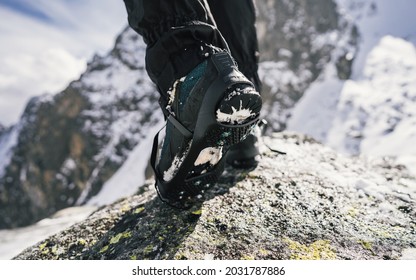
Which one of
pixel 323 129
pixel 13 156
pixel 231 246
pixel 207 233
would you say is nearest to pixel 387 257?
pixel 231 246

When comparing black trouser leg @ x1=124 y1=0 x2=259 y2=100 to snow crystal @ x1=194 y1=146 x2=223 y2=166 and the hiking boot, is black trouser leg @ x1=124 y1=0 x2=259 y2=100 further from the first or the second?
snow crystal @ x1=194 y1=146 x2=223 y2=166

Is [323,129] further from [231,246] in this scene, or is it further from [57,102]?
[57,102]

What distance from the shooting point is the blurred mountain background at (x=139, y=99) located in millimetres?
59875

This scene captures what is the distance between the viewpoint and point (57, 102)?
7381 centimetres

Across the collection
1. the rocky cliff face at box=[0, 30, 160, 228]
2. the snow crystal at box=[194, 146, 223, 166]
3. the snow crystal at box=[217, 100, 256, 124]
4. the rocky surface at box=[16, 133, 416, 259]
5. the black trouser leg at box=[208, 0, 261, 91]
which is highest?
the black trouser leg at box=[208, 0, 261, 91]

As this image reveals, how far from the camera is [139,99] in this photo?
76125mm

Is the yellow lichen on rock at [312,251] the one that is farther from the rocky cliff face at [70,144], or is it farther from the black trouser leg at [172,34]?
the rocky cliff face at [70,144]

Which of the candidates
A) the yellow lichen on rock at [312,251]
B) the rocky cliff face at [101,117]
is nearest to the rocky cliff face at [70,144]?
the rocky cliff face at [101,117]

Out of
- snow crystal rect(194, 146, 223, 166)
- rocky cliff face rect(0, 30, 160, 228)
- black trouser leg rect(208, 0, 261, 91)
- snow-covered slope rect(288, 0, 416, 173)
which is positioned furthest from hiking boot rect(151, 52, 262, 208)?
rocky cliff face rect(0, 30, 160, 228)

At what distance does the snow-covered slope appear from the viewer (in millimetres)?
44094

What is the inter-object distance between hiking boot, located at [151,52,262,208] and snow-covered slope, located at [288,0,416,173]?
130 feet

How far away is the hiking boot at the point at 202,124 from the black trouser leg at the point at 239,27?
734 millimetres
